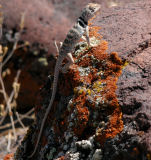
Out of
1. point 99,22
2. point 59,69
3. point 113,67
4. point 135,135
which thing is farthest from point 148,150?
point 99,22

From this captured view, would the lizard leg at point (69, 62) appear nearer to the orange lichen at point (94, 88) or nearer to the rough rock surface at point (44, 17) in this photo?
the orange lichen at point (94, 88)

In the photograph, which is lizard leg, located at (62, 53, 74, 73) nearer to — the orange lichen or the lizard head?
the orange lichen

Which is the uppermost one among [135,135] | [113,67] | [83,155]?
[113,67]

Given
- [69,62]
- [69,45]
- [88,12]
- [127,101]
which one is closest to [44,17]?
[88,12]

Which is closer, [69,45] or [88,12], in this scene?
[69,45]

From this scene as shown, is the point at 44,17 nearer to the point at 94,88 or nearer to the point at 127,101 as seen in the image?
the point at 94,88

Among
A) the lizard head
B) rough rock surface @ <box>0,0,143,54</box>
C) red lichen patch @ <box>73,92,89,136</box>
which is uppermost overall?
rough rock surface @ <box>0,0,143,54</box>

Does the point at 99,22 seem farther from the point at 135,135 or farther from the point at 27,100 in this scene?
the point at 27,100

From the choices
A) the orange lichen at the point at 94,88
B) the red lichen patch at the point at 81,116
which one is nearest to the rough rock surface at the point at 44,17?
the orange lichen at the point at 94,88

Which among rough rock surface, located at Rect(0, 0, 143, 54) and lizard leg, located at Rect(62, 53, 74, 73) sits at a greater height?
Result: rough rock surface, located at Rect(0, 0, 143, 54)

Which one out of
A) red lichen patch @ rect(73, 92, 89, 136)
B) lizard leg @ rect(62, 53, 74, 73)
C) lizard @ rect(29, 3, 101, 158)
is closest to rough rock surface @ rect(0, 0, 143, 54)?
lizard @ rect(29, 3, 101, 158)

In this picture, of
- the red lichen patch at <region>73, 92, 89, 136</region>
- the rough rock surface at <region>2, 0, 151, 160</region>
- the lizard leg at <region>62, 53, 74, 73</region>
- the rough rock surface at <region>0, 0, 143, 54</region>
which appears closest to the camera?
the rough rock surface at <region>2, 0, 151, 160</region>
